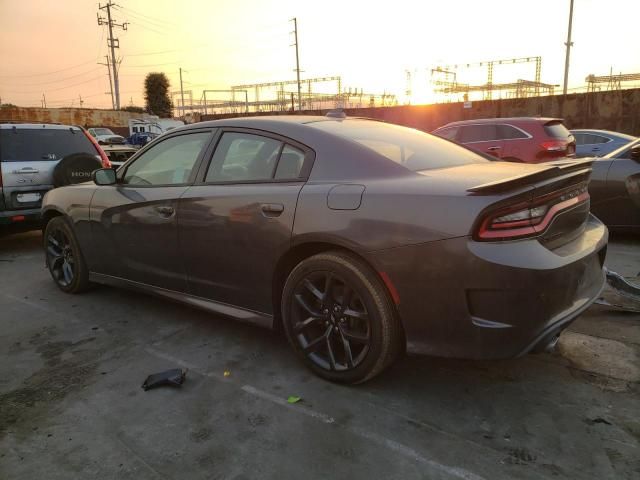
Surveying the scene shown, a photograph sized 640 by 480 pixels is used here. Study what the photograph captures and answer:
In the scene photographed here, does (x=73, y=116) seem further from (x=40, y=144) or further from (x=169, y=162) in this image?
(x=169, y=162)

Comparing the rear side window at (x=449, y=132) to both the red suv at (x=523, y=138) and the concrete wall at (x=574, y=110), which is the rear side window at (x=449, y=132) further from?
the concrete wall at (x=574, y=110)

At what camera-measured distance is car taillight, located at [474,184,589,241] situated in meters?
2.24

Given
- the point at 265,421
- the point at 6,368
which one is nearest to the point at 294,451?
the point at 265,421

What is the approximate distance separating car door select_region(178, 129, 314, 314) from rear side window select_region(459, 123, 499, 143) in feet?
23.6

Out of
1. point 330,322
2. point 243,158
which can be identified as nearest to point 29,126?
point 243,158

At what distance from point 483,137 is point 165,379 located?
8.19 metres

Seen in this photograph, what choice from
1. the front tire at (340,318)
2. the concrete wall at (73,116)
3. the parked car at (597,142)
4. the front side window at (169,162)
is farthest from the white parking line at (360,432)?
the concrete wall at (73,116)

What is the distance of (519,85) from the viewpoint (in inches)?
1827

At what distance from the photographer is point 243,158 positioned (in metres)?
3.28

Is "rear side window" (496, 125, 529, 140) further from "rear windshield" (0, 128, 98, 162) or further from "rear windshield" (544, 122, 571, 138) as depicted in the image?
"rear windshield" (0, 128, 98, 162)

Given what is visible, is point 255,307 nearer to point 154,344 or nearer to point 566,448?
point 154,344

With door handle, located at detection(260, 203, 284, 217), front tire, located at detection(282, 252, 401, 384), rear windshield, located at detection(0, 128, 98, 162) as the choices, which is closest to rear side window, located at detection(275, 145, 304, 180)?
door handle, located at detection(260, 203, 284, 217)

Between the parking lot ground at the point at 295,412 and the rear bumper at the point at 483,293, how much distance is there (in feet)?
1.39

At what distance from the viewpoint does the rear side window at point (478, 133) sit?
9.30 m
